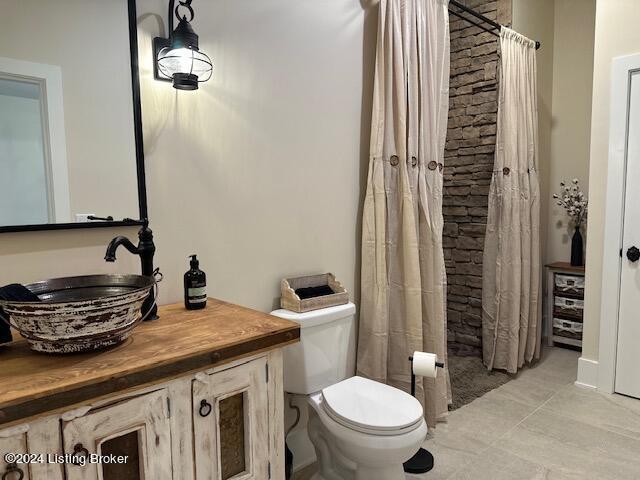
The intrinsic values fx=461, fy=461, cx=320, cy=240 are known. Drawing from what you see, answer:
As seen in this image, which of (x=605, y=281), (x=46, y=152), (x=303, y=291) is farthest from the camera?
(x=605, y=281)

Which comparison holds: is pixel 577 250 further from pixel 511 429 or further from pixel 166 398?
pixel 166 398

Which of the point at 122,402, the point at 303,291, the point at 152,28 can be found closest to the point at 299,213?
the point at 303,291

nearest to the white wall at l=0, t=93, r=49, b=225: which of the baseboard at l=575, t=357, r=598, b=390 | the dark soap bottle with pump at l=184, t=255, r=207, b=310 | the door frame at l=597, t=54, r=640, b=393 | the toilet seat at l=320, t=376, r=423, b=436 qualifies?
the dark soap bottle with pump at l=184, t=255, r=207, b=310

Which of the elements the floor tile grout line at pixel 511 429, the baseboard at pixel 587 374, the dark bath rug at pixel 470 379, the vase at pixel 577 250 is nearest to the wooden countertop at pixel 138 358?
the floor tile grout line at pixel 511 429

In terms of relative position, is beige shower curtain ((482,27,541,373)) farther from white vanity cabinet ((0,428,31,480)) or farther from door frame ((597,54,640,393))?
white vanity cabinet ((0,428,31,480))

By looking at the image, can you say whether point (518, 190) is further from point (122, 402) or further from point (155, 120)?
point (122, 402)

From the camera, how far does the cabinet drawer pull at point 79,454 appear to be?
1018 millimetres

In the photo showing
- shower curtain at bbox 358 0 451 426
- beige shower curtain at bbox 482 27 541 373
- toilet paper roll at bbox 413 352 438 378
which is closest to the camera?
toilet paper roll at bbox 413 352 438 378

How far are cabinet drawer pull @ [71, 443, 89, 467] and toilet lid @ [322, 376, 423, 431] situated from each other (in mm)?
946

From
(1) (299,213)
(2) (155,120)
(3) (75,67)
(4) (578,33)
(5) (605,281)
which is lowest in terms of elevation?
(5) (605,281)

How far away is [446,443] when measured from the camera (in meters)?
2.38

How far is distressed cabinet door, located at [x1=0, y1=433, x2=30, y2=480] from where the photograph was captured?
3.03ft

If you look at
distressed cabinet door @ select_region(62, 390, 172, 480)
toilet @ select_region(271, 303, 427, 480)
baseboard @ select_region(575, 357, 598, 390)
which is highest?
distressed cabinet door @ select_region(62, 390, 172, 480)

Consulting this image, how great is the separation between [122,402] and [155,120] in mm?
980
